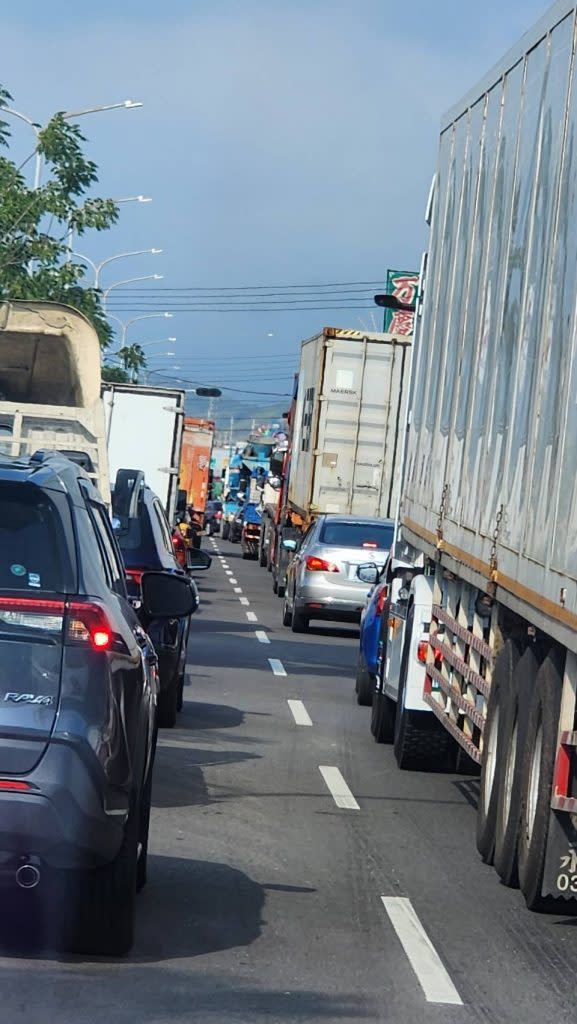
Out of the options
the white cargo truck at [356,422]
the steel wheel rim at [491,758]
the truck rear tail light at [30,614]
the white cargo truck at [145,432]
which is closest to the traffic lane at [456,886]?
the steel wheel rim at [491,758]

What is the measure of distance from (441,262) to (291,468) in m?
24.0

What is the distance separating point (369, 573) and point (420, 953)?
30.7 feet

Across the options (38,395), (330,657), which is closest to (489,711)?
(38,395)

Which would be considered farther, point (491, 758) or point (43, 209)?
point (43, 209)

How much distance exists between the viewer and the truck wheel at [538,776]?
7.56 metres

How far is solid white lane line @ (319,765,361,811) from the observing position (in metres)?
11.0

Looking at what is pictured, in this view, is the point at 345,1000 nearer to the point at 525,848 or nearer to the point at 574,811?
the point at 574,811

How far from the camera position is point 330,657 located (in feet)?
74.3

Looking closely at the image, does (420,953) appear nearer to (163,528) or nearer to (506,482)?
(506,482)

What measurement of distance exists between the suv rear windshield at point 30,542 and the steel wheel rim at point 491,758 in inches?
136

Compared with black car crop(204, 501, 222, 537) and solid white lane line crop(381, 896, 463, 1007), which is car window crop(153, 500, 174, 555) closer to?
solid white lane line crop(381, 896, 463, 1007)

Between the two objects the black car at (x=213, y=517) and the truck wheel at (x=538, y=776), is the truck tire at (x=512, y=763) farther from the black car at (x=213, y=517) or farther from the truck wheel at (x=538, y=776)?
the black car at (x=213, y=517)

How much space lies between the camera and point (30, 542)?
6070 millimetres

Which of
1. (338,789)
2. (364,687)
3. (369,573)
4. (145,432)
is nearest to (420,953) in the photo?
(338,789)
